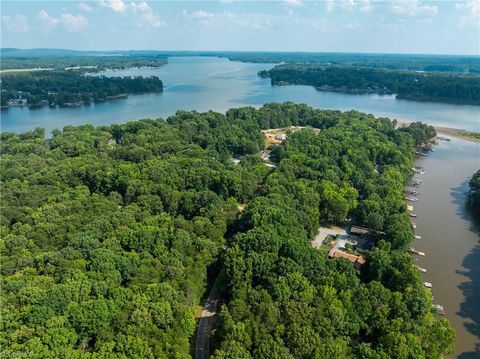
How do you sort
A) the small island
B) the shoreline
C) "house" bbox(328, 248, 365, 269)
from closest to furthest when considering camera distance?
"house" bbox(328, 248, 365, 269), the shoreline, the small island

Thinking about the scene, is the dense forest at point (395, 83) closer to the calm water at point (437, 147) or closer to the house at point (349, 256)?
the calm water at point (437, 147)

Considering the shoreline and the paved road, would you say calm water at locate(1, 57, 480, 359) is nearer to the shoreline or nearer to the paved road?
the shoreline

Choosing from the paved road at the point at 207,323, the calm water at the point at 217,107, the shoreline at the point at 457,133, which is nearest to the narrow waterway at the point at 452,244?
the shoreline at the point at 457,133

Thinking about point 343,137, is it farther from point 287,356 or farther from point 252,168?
point 287,356

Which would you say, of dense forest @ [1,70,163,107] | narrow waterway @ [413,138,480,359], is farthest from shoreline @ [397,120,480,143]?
dense forest @ [1,70,163,107]

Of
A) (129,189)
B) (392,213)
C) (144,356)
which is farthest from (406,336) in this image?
(129,189)
